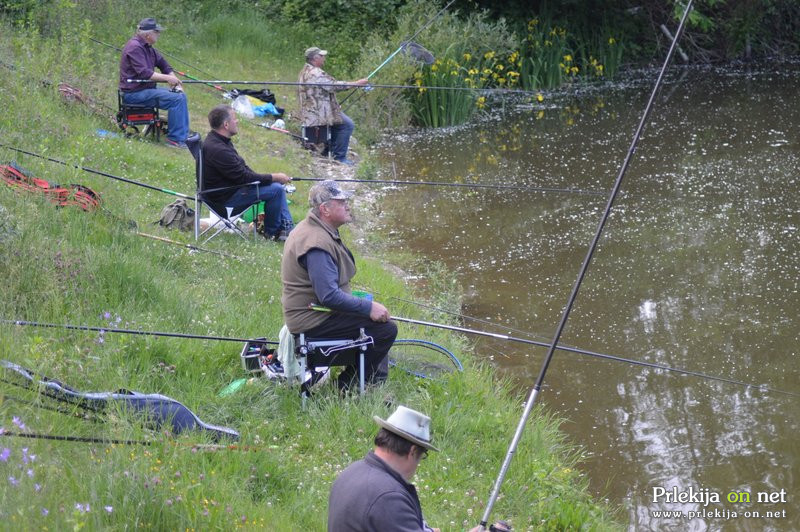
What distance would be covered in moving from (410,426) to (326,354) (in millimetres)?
2209

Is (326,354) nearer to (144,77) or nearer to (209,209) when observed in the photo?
(209,209)

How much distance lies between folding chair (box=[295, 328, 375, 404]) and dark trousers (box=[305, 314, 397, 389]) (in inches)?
1.3

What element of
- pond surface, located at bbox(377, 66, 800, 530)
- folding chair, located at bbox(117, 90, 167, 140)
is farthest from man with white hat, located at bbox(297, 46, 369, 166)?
folding chair, located at bbox(117, 90, 167, 140)

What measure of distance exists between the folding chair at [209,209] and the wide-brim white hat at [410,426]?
16.2 ft

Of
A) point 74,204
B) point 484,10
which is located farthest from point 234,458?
point 484,10

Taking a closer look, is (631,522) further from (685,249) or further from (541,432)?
(685,249)

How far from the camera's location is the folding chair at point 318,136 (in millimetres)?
12438

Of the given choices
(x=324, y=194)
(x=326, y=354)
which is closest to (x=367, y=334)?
(x=326, y=354)

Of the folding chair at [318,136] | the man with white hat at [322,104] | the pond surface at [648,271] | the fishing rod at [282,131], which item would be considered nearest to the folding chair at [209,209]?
the pond surface at [648,271]

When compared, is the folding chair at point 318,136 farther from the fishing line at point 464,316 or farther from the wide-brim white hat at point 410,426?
the wide-brim white hat at point 410,426

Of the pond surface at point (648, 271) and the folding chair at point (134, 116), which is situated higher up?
the folding chair at point (134, 116)

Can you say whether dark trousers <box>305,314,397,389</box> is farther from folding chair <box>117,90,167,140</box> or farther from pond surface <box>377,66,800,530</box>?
folding chair <box>117,90,167,140</box>

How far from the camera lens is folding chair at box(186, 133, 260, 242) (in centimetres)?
802

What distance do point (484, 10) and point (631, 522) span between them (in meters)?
12.7
